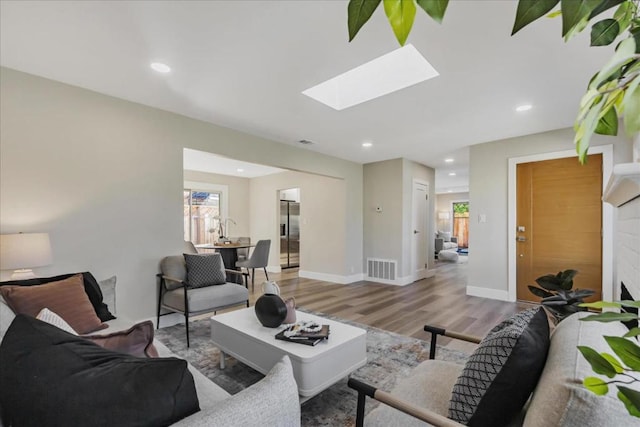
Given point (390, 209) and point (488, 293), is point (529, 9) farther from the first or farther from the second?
point (390, 209)

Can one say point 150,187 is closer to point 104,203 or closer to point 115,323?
point 104,203

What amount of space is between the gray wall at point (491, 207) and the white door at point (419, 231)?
132 cm

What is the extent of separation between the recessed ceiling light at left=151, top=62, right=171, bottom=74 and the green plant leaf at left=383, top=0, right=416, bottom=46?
8.53 ft

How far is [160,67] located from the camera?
8.03 feet

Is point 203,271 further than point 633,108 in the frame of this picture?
Yes

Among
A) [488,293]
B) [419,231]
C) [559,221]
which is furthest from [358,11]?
[419,231]

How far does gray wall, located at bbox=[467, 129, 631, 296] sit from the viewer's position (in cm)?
457

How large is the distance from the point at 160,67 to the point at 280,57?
3.27ft

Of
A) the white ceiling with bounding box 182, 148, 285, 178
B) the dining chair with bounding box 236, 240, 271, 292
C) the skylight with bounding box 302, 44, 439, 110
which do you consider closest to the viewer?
the skylight with bounding box 302, 44, 439, 110

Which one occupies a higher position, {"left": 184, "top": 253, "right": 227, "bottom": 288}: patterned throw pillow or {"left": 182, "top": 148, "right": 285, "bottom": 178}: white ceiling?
{"left": 182, "top": 148, "right": 285, "bottom": 178}: white ceiling

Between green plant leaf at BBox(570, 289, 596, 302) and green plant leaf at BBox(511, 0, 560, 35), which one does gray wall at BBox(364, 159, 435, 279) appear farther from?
green plant leaf at BBox(511, 0, 560, 35)

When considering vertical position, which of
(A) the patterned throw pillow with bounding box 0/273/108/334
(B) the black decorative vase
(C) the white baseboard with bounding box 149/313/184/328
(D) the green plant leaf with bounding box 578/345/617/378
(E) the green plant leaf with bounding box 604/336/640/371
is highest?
(E) the green plant leaf with bounding box 604/336/640/371

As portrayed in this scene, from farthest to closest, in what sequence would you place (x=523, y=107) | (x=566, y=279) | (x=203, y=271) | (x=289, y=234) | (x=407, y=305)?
1. (x=289, y=234)
2. (x=407, y=305)
3. (x=203, y=271)
4. (x=523, y=107)
5. (x=566, y=279)

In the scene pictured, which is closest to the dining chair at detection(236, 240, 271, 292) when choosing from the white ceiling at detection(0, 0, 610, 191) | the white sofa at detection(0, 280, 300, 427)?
the white ceiling at detection(0, 0, 610, 191)
